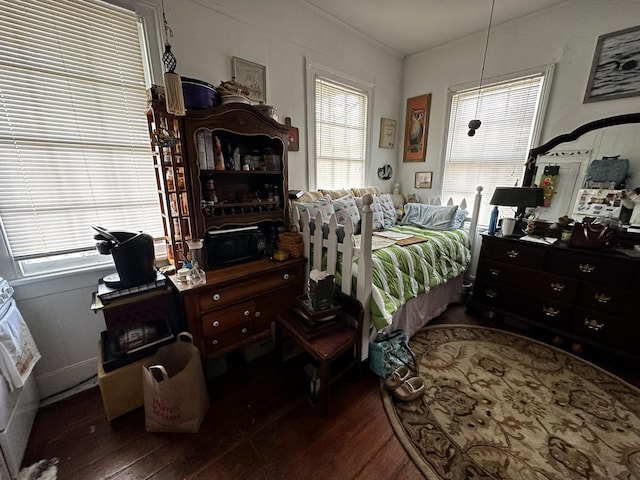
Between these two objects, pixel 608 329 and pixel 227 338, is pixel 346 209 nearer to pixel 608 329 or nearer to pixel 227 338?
pixel 227 338

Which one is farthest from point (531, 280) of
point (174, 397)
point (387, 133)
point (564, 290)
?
point (174, 397)

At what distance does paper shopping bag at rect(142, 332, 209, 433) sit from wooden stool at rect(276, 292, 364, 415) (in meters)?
0.55

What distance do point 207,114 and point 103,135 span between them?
69 centimetres

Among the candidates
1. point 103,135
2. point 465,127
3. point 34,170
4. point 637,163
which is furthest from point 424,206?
point 34,170

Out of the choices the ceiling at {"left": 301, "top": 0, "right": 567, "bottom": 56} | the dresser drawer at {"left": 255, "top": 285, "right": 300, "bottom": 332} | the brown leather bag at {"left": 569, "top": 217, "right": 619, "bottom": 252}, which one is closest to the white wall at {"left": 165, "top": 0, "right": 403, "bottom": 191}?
the ceiling at {"left": 301, "top": 0, "right": 567, "bottom": 56}

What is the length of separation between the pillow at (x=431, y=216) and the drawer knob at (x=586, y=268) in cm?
102

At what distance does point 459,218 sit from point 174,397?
2921mm

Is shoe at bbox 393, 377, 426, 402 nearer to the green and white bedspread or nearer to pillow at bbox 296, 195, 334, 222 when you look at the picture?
the green and white bedspread

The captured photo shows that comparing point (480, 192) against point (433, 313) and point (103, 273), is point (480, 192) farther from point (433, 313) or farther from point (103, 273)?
point (103, 273)

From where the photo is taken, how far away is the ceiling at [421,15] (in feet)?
7.29

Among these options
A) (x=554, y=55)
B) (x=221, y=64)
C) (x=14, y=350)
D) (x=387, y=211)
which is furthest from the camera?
(x=387, y=211)

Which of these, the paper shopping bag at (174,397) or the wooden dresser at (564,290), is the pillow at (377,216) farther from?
the paper shopping bag at (174,397)

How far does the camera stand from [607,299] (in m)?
1.83

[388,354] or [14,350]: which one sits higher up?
[14,350]
